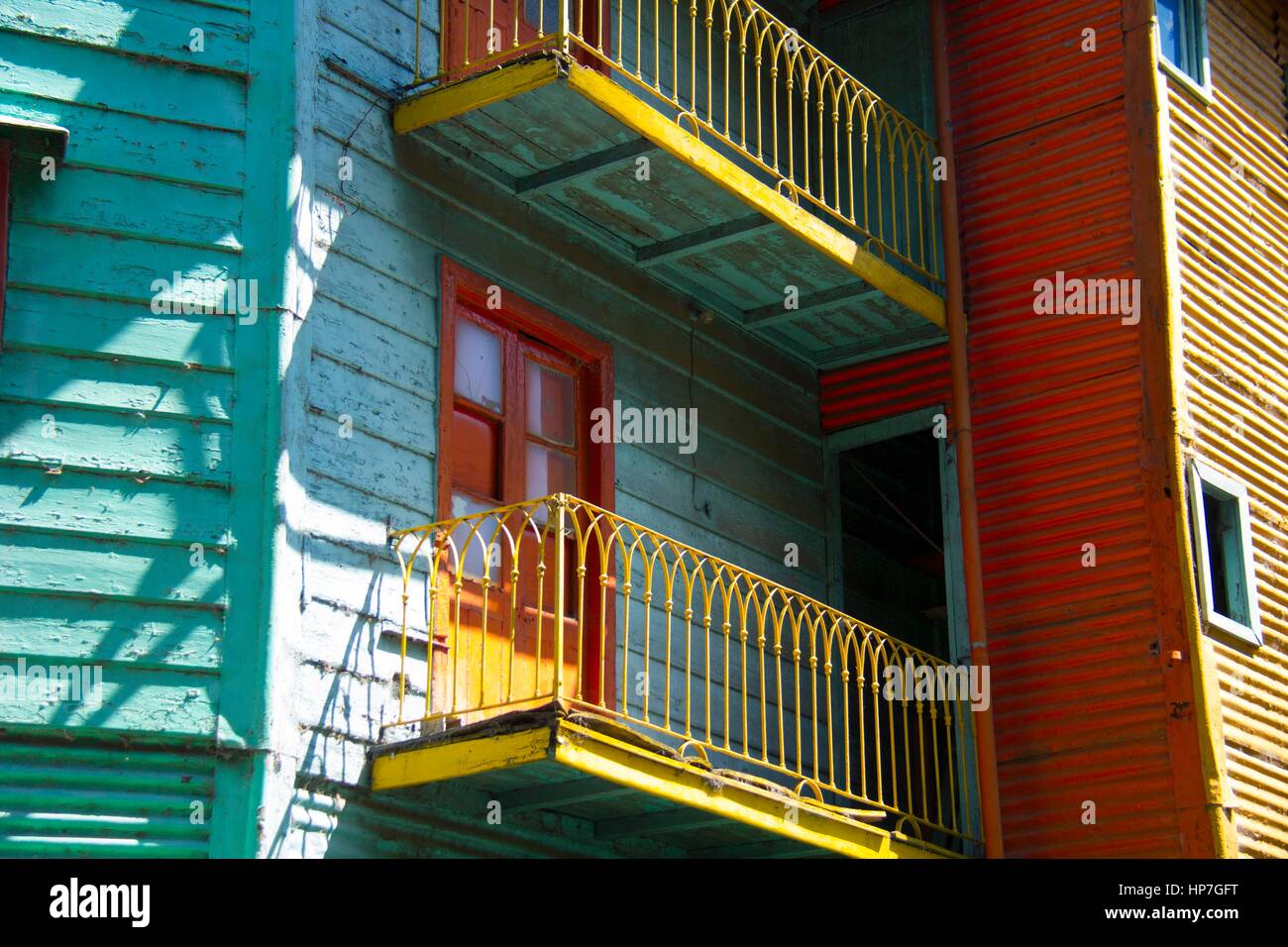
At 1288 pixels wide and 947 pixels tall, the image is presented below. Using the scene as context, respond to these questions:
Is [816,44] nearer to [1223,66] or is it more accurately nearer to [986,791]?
[1223,66]

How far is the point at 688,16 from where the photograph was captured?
14.2 meters

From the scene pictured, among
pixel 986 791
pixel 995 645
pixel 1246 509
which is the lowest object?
pixel 986 791

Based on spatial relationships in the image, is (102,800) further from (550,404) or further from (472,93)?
(472,93)

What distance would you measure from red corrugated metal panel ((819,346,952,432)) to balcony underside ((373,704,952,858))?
349 cm

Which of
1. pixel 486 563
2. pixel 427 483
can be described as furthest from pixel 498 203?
pixel 486 563

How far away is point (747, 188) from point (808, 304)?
1784 millimetres

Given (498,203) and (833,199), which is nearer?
(498,203)

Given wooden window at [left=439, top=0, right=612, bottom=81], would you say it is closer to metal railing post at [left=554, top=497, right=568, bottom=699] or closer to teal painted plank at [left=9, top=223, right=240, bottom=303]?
teal painted plank at [left=9, top=223, right=240, bottom=303]

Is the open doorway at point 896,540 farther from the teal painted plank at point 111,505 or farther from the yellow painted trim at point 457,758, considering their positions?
the teal painted plank at point 111,505

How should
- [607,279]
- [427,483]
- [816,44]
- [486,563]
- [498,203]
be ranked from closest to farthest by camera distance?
[486,563] → [427,483] → [498,203] → [607,279] → [816,44]

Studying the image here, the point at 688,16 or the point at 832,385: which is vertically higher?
the point at 688,16

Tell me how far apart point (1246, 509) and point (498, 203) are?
224 inches

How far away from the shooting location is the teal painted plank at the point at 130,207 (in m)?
9.87

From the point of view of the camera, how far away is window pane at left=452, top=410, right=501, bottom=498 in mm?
11250
